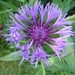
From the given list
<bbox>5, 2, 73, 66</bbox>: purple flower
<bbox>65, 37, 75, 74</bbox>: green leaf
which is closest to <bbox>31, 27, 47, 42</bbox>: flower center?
<bbox>5, 2, 73, 66</bbox>: purple flower

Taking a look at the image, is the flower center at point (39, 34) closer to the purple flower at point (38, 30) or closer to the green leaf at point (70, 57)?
the purple flower at point (38, 30)

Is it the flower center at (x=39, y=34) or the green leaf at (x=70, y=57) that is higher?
the flower center at (x=39, y=34)

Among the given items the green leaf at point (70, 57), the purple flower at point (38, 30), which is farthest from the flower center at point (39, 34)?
the green leaf at point (70, 57)

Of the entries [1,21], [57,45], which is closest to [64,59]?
[57,45]

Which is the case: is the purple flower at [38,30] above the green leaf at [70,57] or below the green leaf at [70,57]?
above

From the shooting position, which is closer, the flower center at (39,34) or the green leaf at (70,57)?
the flower center at (39,34)

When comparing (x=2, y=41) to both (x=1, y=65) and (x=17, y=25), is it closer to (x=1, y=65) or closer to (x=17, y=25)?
(x=1, y=65)

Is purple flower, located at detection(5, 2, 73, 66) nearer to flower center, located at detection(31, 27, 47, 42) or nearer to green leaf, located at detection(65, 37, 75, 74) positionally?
flower center, located at detection(31, 27, 47, 42)
